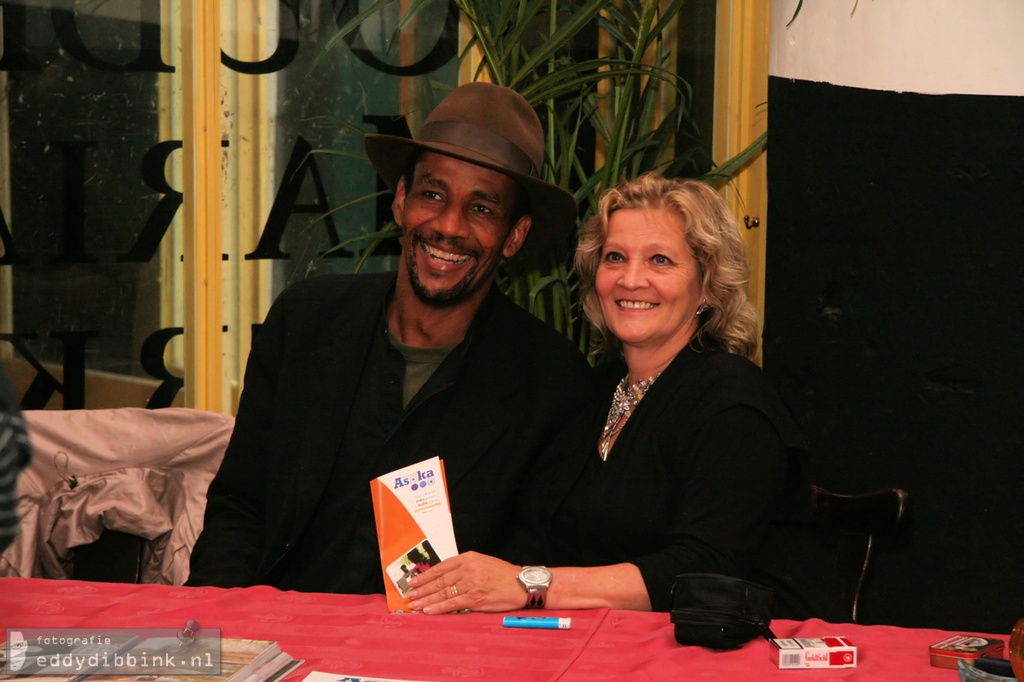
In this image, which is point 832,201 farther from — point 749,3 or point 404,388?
point 749,3

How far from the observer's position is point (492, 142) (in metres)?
2.49

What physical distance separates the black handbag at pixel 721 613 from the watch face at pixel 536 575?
312mm

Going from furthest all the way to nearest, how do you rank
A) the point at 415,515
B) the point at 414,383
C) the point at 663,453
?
1. the point at 414,383
2. the point at 663,453
3. the point at 415,515

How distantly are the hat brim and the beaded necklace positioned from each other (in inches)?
19.6

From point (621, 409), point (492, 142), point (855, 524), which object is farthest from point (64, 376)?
point (855, 524)

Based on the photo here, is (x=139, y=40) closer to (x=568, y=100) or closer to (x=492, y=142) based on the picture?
(x=568, y=100)

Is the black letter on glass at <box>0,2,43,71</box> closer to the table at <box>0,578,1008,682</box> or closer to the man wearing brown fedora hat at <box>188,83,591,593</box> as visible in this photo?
the man wearing brown fedora hat at <box>188,83,591,593</box>

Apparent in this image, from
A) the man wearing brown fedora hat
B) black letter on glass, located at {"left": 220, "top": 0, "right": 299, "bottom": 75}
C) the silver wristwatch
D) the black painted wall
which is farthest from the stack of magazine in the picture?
black letter on glass, located at {"left": 220, "top": 0, "right": 299, "bottom": 75}

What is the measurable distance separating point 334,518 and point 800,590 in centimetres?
97

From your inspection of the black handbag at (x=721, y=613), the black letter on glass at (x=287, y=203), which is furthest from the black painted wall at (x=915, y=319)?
the black letter on glass at (x=287, y=203)

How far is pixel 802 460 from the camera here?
6.97 feet

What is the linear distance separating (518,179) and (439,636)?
3.96 feet

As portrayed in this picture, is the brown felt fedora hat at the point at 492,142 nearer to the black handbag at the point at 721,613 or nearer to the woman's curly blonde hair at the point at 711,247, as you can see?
the woman's curly blonde hair at the point at 711,247

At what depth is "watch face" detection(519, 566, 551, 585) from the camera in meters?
1.82
